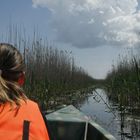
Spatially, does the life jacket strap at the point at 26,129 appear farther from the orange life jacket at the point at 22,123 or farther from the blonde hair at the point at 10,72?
the blonde hair at the point at 10,72

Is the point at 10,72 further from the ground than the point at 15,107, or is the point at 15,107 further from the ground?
the point at 10,72

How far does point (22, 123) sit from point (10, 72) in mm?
244

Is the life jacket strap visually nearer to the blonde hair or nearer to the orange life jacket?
the orange life jacket

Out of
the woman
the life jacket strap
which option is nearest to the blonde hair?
the woman

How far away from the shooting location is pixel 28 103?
2016mm

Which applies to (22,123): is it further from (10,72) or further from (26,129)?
(10,72)

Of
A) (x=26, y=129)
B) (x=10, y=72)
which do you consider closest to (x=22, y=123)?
(x=26, y=129)

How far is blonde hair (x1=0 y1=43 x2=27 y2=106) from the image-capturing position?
197 centimetres

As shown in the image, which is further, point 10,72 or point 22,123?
point 10,72

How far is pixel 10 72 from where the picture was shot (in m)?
1.99

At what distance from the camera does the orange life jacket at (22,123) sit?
1828 millimetres

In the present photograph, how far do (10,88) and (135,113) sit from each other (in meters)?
9.41

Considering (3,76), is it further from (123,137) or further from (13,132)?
(123,137)

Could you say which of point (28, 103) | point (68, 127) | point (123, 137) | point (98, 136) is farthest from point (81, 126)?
point (123, 137)
